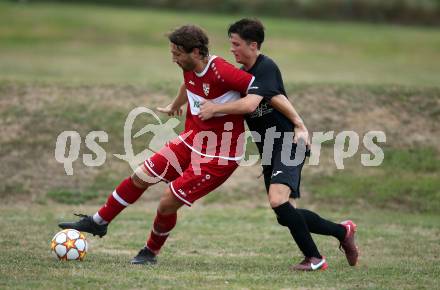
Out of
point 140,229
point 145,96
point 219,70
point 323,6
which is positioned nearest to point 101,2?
point 323,6

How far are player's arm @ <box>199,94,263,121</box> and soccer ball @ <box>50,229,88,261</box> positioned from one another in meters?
1.73

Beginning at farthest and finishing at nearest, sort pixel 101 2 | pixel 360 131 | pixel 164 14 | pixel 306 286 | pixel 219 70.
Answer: pixel 101 2 < pixel 164 14 < pixel 360 131 < pixel 219 70 < pixel 306 286

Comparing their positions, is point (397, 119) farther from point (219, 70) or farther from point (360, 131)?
point (219, 70)

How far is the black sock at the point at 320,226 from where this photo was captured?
26.5 feet

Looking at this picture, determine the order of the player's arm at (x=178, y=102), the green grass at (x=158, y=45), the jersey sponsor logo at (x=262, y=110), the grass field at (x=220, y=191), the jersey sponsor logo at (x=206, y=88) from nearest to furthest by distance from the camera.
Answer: the grass field at (x=220, y=191)
the jersey sponsor logo at (x=206, y=88)
the jersey sponsor logo at (x=262, y=110)
the player's arm at (x=178, y=102)
the green grass at (x=158, y=45)

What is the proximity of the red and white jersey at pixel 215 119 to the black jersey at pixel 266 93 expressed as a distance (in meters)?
→ 0.13

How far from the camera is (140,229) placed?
10984 mm

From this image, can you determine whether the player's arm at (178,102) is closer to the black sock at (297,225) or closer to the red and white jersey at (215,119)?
the red and white jersey at (215,119)

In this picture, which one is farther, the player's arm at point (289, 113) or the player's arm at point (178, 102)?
the player's arm at point (178, 102)

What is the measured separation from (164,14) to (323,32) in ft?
22.8

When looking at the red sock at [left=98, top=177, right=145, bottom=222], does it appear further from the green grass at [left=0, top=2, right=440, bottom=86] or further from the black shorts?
the green grass at [left=0, top=2, right=440, bottom=86]

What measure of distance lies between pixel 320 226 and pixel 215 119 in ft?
4.89

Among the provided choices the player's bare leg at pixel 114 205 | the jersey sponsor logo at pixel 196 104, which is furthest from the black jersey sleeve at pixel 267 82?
the player's bare leg at pixel 114 205

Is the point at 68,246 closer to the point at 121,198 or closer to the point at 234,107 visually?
the point at 121,198
